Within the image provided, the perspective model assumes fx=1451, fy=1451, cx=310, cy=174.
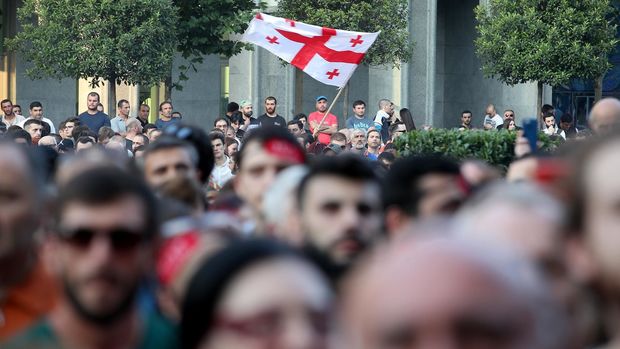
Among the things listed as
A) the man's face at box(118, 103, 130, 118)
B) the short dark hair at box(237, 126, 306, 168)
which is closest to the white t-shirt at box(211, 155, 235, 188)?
the short dark hair at box(237, 126, 306, 168)

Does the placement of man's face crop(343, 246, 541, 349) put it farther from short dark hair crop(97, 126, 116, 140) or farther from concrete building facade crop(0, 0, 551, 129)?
concrete building facade crop(0, 0, 551, 129)

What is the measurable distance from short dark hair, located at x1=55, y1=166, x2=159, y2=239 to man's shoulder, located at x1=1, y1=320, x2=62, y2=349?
1.58 feet

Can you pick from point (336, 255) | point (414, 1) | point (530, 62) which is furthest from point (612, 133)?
point (414, 1)

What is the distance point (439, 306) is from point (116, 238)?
2.33 m

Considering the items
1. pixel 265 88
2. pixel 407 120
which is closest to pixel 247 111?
pixel 407 120

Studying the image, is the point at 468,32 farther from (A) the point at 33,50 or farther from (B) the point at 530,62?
(A) the point at 33,50

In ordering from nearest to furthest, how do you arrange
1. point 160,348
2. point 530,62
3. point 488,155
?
1. point 160,348
2. point 488,155
3. point 530,62

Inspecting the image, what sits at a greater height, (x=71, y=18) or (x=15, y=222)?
(x=71, y=18)

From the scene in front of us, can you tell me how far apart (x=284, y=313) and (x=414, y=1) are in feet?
107

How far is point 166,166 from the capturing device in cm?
746

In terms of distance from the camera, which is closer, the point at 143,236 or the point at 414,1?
the point at 143,236

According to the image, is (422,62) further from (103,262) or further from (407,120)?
(103,262)

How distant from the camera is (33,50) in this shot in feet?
88.6

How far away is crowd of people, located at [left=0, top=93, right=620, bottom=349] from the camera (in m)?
2.02
